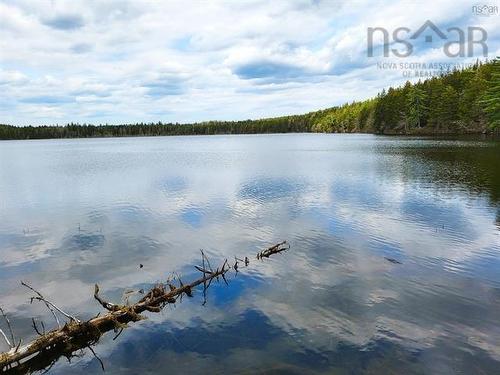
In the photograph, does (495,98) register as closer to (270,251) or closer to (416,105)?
(416,105)

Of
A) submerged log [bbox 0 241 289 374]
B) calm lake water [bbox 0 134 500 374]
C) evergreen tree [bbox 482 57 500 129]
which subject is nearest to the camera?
submerged log [bbox 0 241 289 374]

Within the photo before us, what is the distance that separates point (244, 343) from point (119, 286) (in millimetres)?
6394

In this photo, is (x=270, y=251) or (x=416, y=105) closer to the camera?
(x=270, y=251)

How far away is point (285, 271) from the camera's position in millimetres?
16016

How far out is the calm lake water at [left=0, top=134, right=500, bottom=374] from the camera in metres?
10.3

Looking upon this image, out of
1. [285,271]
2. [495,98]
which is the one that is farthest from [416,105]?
[285,271]

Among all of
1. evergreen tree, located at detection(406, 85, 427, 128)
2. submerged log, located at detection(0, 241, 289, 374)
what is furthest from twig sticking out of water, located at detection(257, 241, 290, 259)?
evergreen tree, located at detection(406, 85, 427, 128)

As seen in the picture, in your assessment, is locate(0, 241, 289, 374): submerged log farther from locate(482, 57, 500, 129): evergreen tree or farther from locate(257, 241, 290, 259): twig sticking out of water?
locate(482, 57, 500, 129): evergreen tree

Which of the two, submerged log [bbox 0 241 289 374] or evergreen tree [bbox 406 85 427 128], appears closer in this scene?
submerged log [bbox 0 241 289 374]

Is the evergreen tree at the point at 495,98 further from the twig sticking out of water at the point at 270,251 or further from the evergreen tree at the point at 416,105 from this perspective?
the twig sticking out of water at the point at 270,251


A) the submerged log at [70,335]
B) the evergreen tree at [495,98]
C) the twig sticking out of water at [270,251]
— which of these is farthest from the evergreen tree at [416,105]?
the submerged log at [70,335]

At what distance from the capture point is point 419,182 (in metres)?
35.6

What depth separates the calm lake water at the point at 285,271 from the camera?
10281mm

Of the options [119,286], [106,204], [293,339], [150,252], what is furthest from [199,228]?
[293,339]
